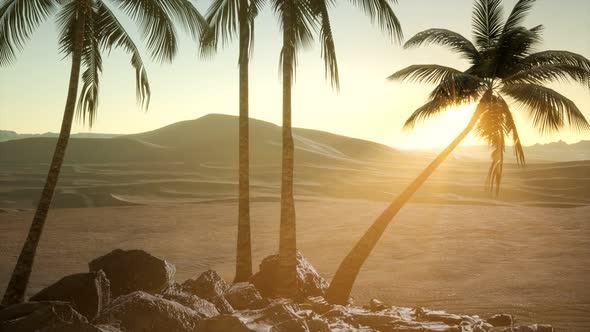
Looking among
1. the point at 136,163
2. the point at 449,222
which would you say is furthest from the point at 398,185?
the point at 136,163

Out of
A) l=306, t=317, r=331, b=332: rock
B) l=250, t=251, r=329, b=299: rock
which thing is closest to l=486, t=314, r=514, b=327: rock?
l=306, t=317, r=331, b=332: rock

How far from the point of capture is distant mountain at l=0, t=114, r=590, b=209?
163 feet

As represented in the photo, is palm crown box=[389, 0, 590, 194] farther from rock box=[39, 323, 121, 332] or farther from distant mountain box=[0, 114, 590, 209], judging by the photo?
distant mountain box=[0, 114, 590, 209]

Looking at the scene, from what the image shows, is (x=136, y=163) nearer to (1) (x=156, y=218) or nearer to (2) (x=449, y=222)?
(1) (x=156, y=218)

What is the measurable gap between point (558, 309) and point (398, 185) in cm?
4862

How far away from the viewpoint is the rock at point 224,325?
21.1 feet

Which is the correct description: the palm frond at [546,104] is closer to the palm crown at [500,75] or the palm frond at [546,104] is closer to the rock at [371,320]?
the palm crown at [500,75]

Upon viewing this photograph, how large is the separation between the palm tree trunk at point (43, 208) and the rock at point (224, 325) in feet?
17.1

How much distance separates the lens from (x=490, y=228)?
1009 inches

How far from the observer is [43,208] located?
417 inches

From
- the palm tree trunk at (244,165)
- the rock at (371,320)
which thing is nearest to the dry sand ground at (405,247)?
the palm tree trunk at (244,165)

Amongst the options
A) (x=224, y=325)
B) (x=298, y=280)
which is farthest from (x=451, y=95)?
(x=224, y=325)

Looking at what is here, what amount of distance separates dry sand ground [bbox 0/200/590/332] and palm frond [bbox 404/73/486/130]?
15.0ft

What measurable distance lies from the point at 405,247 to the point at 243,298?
490 inches
